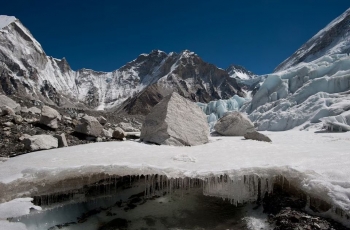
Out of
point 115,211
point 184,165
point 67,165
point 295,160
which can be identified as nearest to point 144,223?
point 115,211

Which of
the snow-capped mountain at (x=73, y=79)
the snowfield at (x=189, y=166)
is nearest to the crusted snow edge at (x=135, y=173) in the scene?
the snowfield at (x=189, y=166)

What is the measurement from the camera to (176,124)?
11.5 metres

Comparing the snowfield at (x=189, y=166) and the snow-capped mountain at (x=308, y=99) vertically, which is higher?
the snow-capped mountain at (x=308, y=99)

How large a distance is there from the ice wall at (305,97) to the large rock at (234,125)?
8340 mm

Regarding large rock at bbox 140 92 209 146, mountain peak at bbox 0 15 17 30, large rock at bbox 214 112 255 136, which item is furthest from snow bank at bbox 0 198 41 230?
mountain peak at bbox 0 15 17 30

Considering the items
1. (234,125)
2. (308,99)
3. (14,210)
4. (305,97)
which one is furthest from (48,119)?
(305,97)

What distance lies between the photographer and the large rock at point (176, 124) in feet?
36.5

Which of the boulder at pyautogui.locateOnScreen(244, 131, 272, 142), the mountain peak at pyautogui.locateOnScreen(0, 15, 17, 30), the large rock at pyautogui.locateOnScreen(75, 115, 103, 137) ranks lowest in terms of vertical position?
the boulder at pyautogui.locateOnScreen(244, 131, 272, 142)

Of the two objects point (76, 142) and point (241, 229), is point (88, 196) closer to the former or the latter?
point (241, 229)

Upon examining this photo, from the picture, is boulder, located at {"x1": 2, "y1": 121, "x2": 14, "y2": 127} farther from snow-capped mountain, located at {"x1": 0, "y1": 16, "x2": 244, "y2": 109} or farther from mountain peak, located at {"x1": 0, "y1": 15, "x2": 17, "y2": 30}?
mountain peak, located at {"x1": 0, "y1": 15, "x2": 17, "y2": 30}

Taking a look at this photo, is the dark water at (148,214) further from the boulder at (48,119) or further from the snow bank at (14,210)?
the boulder at (48,119)

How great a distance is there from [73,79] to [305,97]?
18616cm

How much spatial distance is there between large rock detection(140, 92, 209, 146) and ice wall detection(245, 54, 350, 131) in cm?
1255

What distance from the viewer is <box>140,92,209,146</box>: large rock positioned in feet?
36.5
